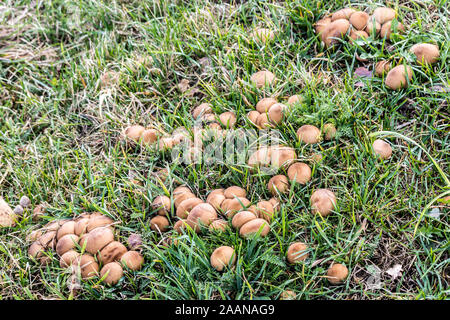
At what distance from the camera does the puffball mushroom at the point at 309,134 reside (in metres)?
2.82

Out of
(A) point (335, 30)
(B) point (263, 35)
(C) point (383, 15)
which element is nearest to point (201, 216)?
(B) point (263, 35)

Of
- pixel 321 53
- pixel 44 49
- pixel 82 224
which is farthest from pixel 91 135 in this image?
pixel 321 53

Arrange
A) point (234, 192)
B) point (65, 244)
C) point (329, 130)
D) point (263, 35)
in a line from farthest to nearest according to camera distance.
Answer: point (263, 35) → point (329, 130) → point (234, 192) → point (65, 244)

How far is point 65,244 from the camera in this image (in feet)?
8.58

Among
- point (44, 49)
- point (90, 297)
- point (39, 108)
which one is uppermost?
point (44, 49)

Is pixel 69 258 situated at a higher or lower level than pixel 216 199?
lower

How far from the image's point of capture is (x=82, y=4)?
4.12 meters

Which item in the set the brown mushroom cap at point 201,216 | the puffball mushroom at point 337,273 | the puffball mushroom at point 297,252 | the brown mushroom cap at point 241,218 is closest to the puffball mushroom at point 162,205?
the brown mushroom cap at point 201,216

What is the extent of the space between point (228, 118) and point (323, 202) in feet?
2.97

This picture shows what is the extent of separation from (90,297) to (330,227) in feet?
4.77

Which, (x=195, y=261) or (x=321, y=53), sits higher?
(x=321, y=53)

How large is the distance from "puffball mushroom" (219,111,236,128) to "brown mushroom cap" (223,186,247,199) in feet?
1.75

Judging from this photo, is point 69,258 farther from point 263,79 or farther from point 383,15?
point 383,15
